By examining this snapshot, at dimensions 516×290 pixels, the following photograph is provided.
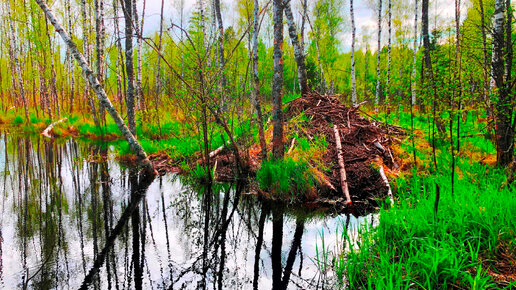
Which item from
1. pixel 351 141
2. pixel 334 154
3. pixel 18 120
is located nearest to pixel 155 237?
pixel 334 154

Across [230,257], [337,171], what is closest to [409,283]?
[230,257]

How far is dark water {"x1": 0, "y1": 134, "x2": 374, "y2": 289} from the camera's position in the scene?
2.97 meters

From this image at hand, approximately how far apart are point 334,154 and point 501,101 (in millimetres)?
2906

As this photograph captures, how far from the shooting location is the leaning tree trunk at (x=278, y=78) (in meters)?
5.12

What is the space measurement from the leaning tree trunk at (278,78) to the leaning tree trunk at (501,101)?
314cm

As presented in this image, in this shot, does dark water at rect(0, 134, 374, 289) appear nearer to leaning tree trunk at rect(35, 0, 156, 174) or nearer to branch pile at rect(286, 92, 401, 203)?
leaning tree trunk at rect(35, 0, 156, 174)

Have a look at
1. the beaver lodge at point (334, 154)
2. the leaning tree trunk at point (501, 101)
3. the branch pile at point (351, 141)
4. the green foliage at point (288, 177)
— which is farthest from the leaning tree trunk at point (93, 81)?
the leaning tree trunk at point (501, 101)

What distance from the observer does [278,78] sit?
5305mm

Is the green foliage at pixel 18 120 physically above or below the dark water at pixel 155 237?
above

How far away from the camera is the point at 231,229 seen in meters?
4.29

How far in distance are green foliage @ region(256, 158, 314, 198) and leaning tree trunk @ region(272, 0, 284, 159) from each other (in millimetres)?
336

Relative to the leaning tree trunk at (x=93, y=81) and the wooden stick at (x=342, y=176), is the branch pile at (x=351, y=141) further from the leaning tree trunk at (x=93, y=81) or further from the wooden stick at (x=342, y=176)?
the leaning tree trunk at (x=93, y=81)

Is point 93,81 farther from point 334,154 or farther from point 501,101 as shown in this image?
point 501,101

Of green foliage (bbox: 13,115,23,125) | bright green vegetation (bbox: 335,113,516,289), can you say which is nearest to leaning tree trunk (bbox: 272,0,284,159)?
bright green vegetation (bbox: 335,113,516,289)
